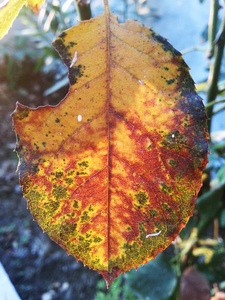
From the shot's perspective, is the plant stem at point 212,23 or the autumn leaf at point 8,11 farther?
the plant stem at point 212,23

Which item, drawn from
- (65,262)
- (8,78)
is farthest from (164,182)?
(8,78)

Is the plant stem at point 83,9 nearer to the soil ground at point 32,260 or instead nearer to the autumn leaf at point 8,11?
the autumn leaf at point 8,11

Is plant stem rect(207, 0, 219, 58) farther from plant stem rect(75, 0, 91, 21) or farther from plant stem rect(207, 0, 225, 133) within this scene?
plant stem rect(75, 0, 91, 21)

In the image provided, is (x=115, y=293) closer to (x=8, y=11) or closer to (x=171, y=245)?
(x=171, y=245)

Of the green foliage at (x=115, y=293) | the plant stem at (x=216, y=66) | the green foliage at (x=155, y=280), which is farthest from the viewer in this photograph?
the green foliage at (x=115, y=293)

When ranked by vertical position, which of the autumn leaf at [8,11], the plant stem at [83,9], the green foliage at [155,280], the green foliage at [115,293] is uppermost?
the autumn leaf at [8,11]

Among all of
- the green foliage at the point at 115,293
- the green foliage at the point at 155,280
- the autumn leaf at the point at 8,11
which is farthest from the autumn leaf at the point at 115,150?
the green foliage at the point at 115,293

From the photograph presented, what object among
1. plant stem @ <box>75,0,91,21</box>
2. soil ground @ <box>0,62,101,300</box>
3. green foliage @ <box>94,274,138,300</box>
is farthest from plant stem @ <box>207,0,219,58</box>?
soil ground @ <box>0,62,101,300</box>

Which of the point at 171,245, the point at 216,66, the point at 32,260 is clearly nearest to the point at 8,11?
the point at 216,66
